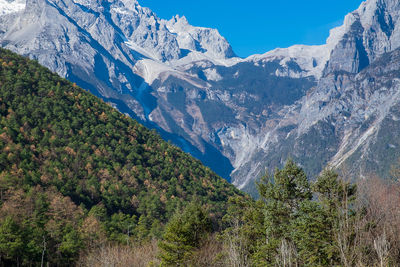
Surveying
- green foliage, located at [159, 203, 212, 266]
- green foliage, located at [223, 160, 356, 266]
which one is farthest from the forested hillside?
green foliage, located at [223, 160, 356, 266]

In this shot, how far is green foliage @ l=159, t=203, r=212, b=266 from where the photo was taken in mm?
42469

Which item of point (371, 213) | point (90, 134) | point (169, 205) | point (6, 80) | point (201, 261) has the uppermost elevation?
point (6, 80)

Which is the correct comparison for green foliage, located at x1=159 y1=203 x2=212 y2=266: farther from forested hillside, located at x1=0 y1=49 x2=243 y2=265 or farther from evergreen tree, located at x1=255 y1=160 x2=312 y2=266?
forested hillside, located at x1=0 y1=49 x2=243 y2=265

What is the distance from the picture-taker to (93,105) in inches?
5433

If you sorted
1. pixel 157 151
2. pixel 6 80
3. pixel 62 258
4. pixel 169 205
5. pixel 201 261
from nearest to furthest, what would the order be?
pixel 201 261
pixel 62 258
pixel 169 205
pixel 6 80
pixel 157 151

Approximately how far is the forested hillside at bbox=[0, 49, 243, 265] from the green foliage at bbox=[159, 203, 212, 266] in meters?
18.0

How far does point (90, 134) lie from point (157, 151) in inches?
1032

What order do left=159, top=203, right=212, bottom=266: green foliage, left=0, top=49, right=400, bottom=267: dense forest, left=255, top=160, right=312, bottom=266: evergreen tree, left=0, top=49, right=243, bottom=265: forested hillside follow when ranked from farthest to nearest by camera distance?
left=0, top=49, right=243, bottom=265: forested hillside < left=159, top=203, right=212, bottom=266: green foliage < left=255, top=160, right=312, bottom=266: evergreen tree < left=0, top=49, right=400, bottom=267: dense forest

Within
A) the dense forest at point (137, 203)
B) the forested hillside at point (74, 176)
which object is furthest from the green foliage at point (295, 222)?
the forested hillside at point (74, 176)

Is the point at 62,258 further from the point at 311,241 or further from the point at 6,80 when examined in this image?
the point at 6,80

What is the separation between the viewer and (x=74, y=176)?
97.6m

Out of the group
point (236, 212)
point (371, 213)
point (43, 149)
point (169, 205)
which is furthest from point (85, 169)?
point (371, 213)

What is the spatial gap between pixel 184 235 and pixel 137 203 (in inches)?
2337

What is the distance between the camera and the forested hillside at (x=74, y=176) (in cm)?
6188
